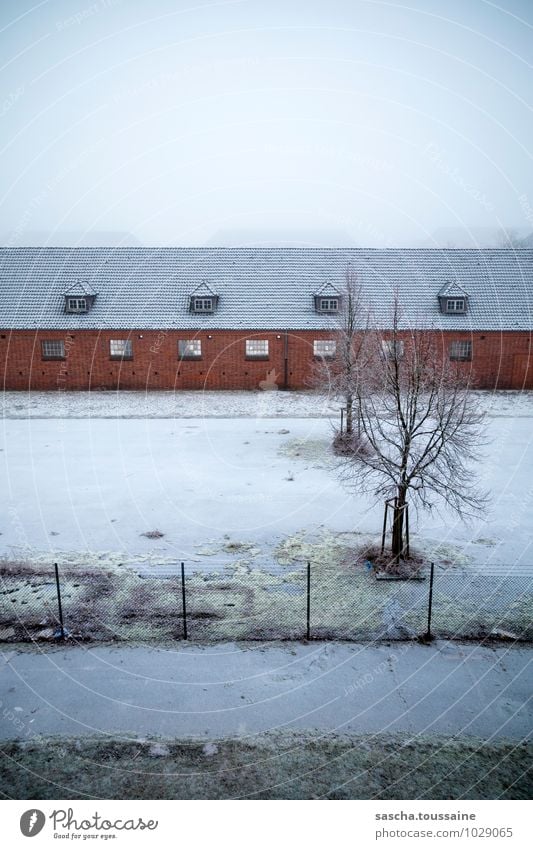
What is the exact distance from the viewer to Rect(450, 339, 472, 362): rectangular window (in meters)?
34.1

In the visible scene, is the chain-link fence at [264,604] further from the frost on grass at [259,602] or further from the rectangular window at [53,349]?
the rectangular window at [53,349]

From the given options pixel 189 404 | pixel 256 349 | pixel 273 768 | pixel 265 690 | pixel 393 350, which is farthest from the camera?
pixel 256 349

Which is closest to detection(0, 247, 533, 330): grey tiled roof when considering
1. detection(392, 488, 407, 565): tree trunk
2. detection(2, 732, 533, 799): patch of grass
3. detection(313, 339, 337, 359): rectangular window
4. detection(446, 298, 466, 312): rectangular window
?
detection(446, 298, 466, 312): rectangular window

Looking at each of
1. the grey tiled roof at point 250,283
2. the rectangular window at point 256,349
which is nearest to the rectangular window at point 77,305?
the grey tiled roof at point 250,283

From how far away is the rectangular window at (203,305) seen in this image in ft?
113

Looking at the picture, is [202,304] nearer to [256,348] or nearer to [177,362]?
[177,362]

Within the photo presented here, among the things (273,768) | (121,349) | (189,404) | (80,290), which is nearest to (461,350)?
(189,404)

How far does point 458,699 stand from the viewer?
801 cm

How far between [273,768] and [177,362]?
2940 cm

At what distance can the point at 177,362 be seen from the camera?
1353 inches

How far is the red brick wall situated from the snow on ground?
4.16 feet

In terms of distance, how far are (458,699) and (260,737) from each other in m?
3.03

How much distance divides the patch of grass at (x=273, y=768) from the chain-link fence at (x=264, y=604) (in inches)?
93.0

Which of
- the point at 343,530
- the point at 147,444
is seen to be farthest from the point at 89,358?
the point at 343,530
